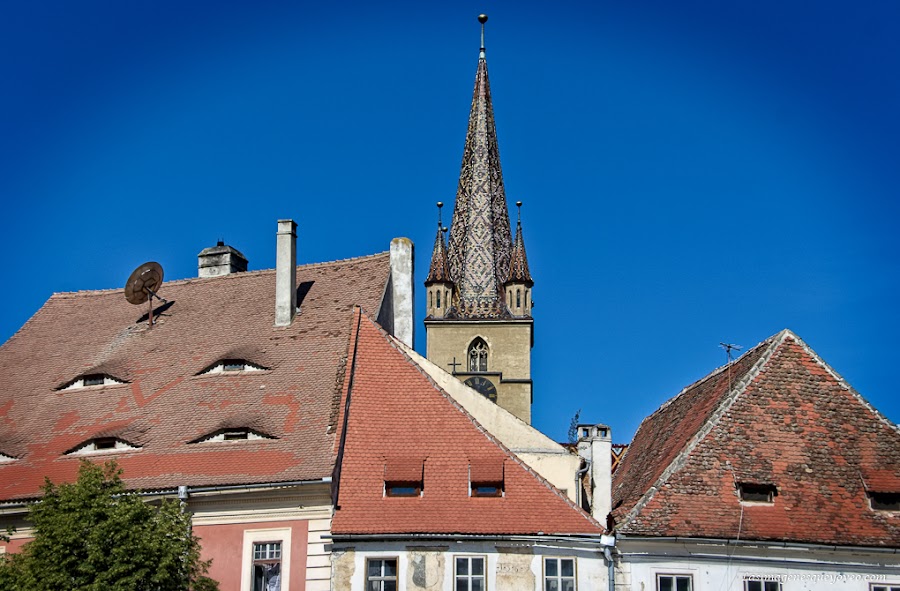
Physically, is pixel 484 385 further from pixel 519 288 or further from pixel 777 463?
pixel 777 463

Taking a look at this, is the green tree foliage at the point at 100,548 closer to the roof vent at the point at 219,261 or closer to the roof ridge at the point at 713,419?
the roof ridge at the point at 713,419

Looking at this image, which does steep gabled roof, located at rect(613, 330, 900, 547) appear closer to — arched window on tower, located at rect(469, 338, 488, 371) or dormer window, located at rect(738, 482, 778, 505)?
dormer window, located at rect(738, 482, 778, 505)

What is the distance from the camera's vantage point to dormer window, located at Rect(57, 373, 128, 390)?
123 ft

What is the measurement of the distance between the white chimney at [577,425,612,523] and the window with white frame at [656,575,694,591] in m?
2.24

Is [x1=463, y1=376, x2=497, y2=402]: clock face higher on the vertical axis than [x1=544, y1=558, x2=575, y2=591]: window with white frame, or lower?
higher

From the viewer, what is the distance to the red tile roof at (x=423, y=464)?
101 feet

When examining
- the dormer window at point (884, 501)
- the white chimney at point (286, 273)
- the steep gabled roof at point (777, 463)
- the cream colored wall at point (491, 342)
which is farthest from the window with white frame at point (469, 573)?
the cream colored wall at point (491, 342)

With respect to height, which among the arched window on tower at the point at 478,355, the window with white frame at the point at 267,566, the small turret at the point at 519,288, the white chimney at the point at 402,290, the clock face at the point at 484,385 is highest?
the small turret at the point at 519,288

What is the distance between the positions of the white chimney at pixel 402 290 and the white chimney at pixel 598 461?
6.97 meters

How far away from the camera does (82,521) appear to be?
27328 millimetres

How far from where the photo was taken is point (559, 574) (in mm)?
30656

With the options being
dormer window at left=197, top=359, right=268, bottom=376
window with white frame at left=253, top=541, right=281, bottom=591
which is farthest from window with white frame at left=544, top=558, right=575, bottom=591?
dormer window at left=197, top=359, right=268, bottom=376

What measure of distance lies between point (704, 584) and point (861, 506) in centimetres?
392

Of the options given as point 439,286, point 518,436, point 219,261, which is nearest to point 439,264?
point 439,286
